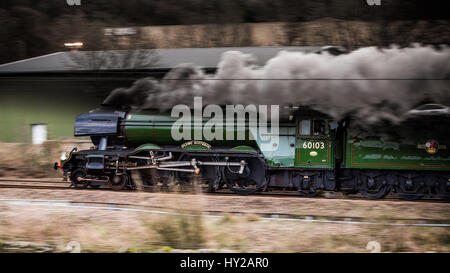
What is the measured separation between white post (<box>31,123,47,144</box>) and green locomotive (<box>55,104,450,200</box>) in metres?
2.82

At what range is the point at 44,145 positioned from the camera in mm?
12453

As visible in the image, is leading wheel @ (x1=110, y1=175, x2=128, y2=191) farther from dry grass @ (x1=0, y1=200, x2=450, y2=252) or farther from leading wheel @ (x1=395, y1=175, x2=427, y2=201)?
leading wheel @ (x1=395, y1=175, x2=427, y2=201)

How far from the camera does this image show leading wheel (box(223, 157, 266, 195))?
9.38 m

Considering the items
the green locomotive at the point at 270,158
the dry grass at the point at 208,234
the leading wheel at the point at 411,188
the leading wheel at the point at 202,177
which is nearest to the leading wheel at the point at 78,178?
the green locomotive at the point at 270,158

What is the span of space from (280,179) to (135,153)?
3.67 m

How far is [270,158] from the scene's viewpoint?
30.0 feet

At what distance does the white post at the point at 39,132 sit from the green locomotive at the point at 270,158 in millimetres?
2817

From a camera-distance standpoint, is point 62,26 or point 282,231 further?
point 62,26

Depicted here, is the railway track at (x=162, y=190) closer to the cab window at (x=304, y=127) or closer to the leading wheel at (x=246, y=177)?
the leading wheel at (x=246, y=177)

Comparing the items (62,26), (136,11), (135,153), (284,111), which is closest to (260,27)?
(284,111)

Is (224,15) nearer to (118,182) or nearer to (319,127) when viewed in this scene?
(319,127)

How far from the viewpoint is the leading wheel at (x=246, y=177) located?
30.8 feet

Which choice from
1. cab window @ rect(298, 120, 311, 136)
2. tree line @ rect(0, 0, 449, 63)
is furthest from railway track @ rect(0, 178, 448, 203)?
tree line @ rect(0, 0, 449, 63)
